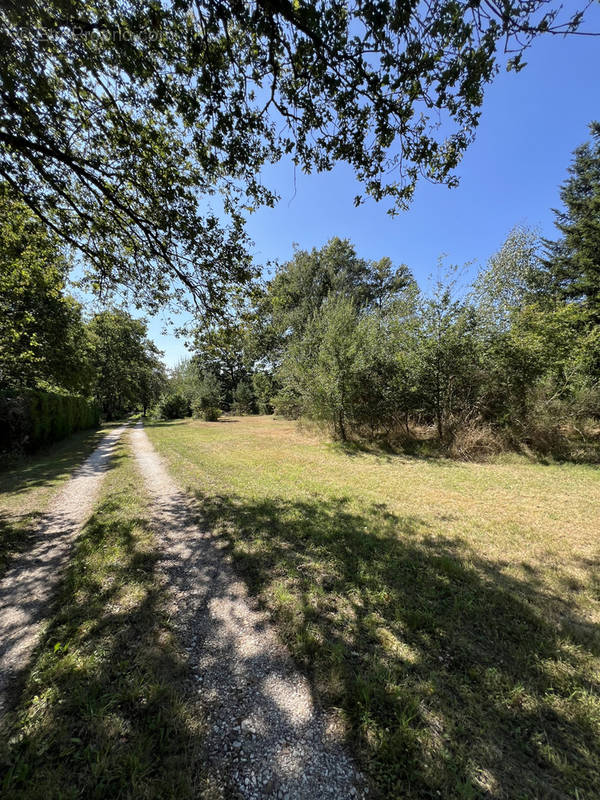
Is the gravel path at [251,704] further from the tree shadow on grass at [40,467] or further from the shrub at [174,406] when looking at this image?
the shrub at [174,406]

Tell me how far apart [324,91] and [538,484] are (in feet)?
29.5

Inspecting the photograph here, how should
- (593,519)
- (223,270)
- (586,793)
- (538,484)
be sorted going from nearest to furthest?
(586,793) < (593,519) < (223,270) < (538,484)

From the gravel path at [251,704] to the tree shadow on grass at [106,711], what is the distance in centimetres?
14

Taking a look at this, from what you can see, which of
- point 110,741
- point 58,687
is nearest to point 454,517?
point 110,741

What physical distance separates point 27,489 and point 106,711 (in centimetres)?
728

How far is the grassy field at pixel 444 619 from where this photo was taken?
1642mm

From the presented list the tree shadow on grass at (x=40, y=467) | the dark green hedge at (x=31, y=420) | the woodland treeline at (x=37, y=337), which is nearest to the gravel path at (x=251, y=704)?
the tree shadow on grass at (x=40, y=467)

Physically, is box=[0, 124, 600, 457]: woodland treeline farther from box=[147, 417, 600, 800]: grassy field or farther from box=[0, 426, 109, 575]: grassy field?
box=[147, 417, 600, 800]: grassy field

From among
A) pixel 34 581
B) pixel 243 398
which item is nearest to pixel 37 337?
pixel 34 581

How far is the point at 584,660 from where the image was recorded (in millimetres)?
2305

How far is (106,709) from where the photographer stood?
1.86 meters

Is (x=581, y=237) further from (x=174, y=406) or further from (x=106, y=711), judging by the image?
(x=174, y=406)

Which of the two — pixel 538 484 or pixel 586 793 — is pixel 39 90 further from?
pixel 538 484

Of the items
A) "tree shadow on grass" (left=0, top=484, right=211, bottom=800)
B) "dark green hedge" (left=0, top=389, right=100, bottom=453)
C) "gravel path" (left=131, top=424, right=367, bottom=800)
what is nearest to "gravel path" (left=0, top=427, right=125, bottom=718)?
"tree shadow on grass" (left=0, top=484, right=211, bottom=800)
